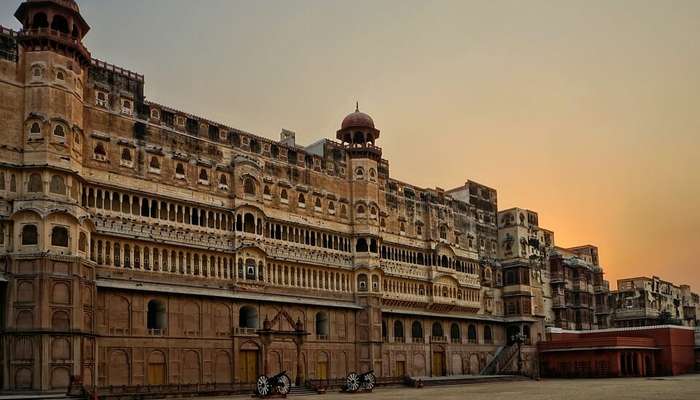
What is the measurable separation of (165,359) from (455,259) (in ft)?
121

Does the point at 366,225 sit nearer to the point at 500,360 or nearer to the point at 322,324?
the point at 322,324

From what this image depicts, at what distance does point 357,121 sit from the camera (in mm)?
66625

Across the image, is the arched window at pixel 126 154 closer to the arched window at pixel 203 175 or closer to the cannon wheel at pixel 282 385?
the arched window at pixel 203 175

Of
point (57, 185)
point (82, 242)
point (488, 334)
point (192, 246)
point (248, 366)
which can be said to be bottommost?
point (248, 366)

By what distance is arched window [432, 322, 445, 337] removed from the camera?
7119 cm

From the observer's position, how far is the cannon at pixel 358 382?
173 feet

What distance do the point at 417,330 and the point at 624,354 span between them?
2223 cm

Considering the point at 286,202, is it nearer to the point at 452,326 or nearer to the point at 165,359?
the point at 165,359

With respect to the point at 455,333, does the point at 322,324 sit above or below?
above

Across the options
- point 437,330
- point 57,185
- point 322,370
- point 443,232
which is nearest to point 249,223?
point 322,370

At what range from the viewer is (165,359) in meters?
47.7

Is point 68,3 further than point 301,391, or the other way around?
point 301,391

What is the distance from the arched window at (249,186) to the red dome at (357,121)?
1357 cm

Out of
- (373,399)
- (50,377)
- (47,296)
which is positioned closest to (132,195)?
(47,296)
